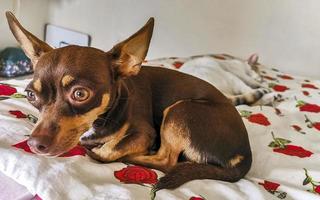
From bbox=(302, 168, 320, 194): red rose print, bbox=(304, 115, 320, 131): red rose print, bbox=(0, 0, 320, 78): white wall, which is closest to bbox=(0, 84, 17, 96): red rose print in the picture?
bbox=(302, 168, 320, 194): red rose print

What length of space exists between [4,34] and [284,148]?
2336 mm

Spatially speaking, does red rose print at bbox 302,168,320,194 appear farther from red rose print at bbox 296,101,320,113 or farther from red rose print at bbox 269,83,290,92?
red rose print at bbox 269,83,290,92

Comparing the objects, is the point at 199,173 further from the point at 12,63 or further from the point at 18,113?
the point at 12,63

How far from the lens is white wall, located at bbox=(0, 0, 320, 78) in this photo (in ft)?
8.84

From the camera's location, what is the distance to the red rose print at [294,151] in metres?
1.35

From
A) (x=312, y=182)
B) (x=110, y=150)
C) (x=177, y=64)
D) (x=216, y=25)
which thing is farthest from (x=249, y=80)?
(x=110, y=150)

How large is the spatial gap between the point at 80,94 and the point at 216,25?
7.02 feet

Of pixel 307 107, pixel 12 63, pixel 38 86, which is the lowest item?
pixel 12 63

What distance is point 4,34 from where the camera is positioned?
9.71 feet

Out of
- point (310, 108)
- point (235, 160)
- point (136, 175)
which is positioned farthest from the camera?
point (310, 108)

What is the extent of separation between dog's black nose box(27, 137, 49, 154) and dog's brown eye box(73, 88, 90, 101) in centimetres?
12

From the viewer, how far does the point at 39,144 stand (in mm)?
827

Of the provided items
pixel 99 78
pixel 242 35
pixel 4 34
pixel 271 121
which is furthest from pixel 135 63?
pixel 4 34

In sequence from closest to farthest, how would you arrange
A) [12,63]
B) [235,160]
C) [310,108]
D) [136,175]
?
[136,175]
[235,160]
[310,108]
[12,63]
